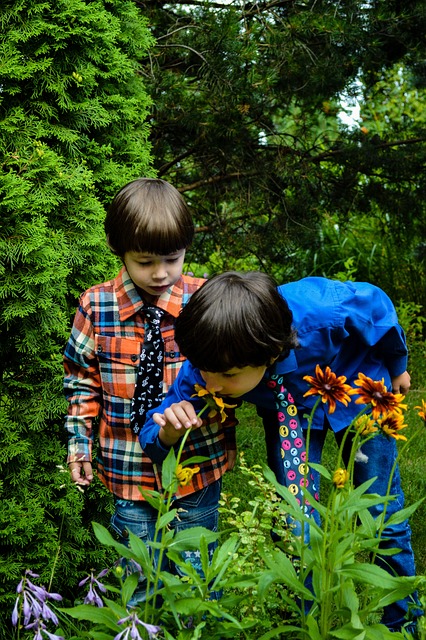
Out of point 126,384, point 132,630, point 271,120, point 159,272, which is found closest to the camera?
point 132,630

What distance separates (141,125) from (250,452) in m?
2.12

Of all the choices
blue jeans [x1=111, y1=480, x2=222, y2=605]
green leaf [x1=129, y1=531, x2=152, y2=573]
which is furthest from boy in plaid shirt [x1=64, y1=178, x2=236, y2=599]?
green leaf [x1=129, y1=531, x2=152, y2=573]

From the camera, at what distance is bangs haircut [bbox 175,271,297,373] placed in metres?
2.00

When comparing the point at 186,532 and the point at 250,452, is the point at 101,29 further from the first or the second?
the point at 250,452

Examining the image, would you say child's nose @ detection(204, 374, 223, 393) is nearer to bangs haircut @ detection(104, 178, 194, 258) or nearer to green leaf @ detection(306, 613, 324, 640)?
bangs haircut @ detection(104, 178, 194, 258)

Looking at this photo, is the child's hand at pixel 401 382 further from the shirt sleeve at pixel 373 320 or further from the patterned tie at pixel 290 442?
the patterned tie at pixel 290 442

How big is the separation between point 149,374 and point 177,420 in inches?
18.6

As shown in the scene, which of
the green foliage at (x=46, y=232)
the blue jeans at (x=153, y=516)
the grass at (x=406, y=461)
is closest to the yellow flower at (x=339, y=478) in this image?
the blue jeans at (x=153, y=516)

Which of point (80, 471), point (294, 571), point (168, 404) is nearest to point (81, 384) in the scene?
point (80, 471)

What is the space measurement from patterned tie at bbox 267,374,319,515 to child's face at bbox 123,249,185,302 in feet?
1.37

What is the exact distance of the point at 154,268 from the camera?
2.38m

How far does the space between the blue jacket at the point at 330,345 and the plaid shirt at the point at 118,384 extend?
0.19 m

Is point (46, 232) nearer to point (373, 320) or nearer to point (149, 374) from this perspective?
point (149, 374)

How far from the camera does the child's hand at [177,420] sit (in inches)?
78.2
